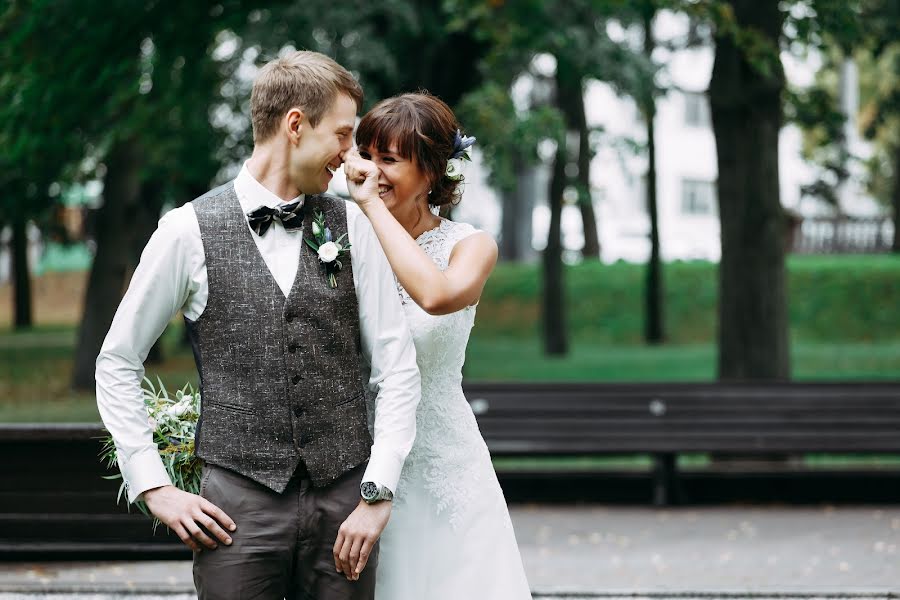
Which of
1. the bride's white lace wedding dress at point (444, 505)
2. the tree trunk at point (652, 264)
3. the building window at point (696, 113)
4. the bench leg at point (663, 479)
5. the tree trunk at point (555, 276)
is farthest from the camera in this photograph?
the building window at point (696, 113)

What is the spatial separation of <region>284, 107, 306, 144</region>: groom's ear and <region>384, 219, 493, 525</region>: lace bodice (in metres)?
0.83

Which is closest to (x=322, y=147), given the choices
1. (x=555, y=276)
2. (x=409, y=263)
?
(x=409, y=263)

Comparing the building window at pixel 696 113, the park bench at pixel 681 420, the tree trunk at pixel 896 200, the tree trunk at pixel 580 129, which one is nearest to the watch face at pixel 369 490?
the park bench at pixel 681 420

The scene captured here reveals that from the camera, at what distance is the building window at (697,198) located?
1907 inches

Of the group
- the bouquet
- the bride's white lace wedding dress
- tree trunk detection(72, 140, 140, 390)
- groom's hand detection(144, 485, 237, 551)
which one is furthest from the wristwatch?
tree trunk detection(72, 140, 140, 390)

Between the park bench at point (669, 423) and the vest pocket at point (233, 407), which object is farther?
the park bench at point (669, 423)

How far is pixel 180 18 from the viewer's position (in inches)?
499

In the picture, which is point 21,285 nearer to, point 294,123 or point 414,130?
point 414,130

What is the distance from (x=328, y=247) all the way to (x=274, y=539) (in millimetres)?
737

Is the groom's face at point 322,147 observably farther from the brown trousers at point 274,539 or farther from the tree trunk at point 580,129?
the tree trunk at point 580,129

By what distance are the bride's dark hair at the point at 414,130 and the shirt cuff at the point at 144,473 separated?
1.12 metres

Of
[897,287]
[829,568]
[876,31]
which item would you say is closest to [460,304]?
[829,568]

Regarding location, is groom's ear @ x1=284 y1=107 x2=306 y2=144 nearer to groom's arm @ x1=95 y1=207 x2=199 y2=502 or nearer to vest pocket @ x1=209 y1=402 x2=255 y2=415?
groom's arm @ x1=95 y1=207 x2=199 y2=502

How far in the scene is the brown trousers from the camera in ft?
10.5
